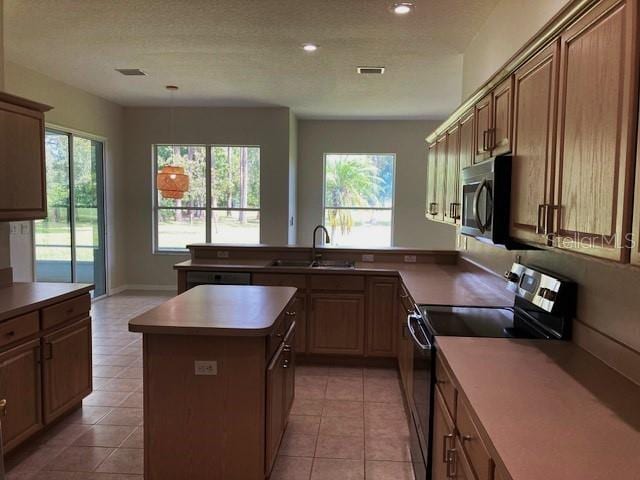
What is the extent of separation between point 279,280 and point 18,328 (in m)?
2.00

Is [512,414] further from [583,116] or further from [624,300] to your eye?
[583,116]

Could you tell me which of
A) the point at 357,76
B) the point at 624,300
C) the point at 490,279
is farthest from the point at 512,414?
the point at 357,76

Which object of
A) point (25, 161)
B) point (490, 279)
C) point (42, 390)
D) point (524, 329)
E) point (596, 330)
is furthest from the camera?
point (490, 279)

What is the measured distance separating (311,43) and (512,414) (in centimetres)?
353

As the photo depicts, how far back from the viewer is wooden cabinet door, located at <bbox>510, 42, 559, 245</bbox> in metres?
1.59

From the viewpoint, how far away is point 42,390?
8.73 feet

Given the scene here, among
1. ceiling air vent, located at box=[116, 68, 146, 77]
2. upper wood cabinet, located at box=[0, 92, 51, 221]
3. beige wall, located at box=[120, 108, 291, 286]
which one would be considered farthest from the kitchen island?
beige wall, located at box=[120, 108, 291, 286]

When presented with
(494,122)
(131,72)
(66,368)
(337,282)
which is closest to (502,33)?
(494,122)

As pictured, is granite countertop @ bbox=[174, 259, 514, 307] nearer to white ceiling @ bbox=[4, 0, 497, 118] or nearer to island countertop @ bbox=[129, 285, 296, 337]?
island countertop @ bbox=[129, 285, 296, 337]

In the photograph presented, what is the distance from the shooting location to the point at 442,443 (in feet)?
5.97

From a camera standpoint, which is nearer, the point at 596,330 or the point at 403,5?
the point at 596,330

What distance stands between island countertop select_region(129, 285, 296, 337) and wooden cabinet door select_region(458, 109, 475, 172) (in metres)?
1.35

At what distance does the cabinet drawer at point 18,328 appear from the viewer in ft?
7.77

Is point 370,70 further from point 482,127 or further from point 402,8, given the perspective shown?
point 482,127
